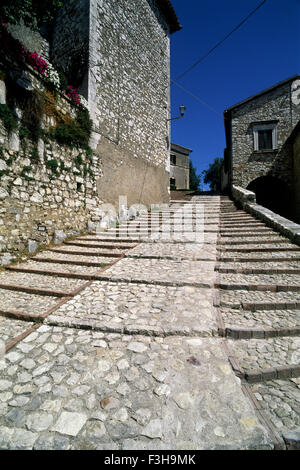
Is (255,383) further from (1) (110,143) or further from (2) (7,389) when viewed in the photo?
(1) (110,143)

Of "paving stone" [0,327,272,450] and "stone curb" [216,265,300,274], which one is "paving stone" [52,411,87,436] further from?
"stone curb" [216,265,300,274]

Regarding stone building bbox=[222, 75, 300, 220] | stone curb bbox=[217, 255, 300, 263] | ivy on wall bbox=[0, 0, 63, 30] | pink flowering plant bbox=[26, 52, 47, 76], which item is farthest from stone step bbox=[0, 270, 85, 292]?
stone building bbox=[222, 75, 300, 220]

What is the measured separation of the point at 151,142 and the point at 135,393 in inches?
389

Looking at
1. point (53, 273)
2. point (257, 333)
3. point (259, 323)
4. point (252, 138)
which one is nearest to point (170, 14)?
point (252, 138)

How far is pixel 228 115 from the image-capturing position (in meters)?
13.8

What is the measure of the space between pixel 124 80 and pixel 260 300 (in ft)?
29.4

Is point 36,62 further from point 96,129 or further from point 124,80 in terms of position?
point 124,80

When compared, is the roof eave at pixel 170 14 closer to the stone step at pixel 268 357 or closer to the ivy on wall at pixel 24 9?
the ivy on wall at pixel 24 9

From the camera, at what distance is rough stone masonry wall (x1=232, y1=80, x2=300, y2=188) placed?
41.6 feet

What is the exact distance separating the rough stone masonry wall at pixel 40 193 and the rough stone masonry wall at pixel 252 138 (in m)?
10.5

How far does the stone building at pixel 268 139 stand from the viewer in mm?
12656

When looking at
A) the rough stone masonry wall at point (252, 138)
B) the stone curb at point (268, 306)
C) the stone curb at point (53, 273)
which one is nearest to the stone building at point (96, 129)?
the stone curb at point (53, 273)
